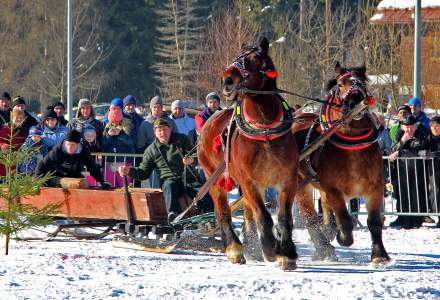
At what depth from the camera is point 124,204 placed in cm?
1269

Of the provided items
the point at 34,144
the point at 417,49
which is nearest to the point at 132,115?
the point at 34,144

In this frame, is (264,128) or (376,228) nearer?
(264,128)

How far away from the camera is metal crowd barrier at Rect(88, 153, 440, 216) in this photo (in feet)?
51.8

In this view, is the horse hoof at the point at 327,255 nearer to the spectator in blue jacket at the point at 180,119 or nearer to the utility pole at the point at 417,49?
the spectator in blue jacket at the point at 180,119

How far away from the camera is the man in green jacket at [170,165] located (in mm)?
13523

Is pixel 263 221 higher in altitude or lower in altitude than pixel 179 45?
lower

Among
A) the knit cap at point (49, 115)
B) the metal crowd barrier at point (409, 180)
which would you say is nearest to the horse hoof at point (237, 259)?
the metal crowd barrier at point (409, 180)

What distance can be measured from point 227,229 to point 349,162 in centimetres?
162

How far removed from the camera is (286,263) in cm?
1031

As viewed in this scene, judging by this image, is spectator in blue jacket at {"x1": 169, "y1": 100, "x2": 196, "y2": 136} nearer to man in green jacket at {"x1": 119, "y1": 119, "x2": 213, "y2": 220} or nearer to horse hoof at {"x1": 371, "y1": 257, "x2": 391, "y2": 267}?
man in green jacket at {"x1": 119, "y1": 119, "x2": 213, "y2": 220}

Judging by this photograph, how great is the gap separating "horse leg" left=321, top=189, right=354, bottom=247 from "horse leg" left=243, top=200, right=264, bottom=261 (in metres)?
0.87

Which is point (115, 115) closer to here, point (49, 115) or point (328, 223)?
point (49, 115)

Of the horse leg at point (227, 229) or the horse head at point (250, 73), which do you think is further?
the horse leg at point (227, 229)

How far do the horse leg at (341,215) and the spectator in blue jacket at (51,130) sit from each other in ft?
18.9
